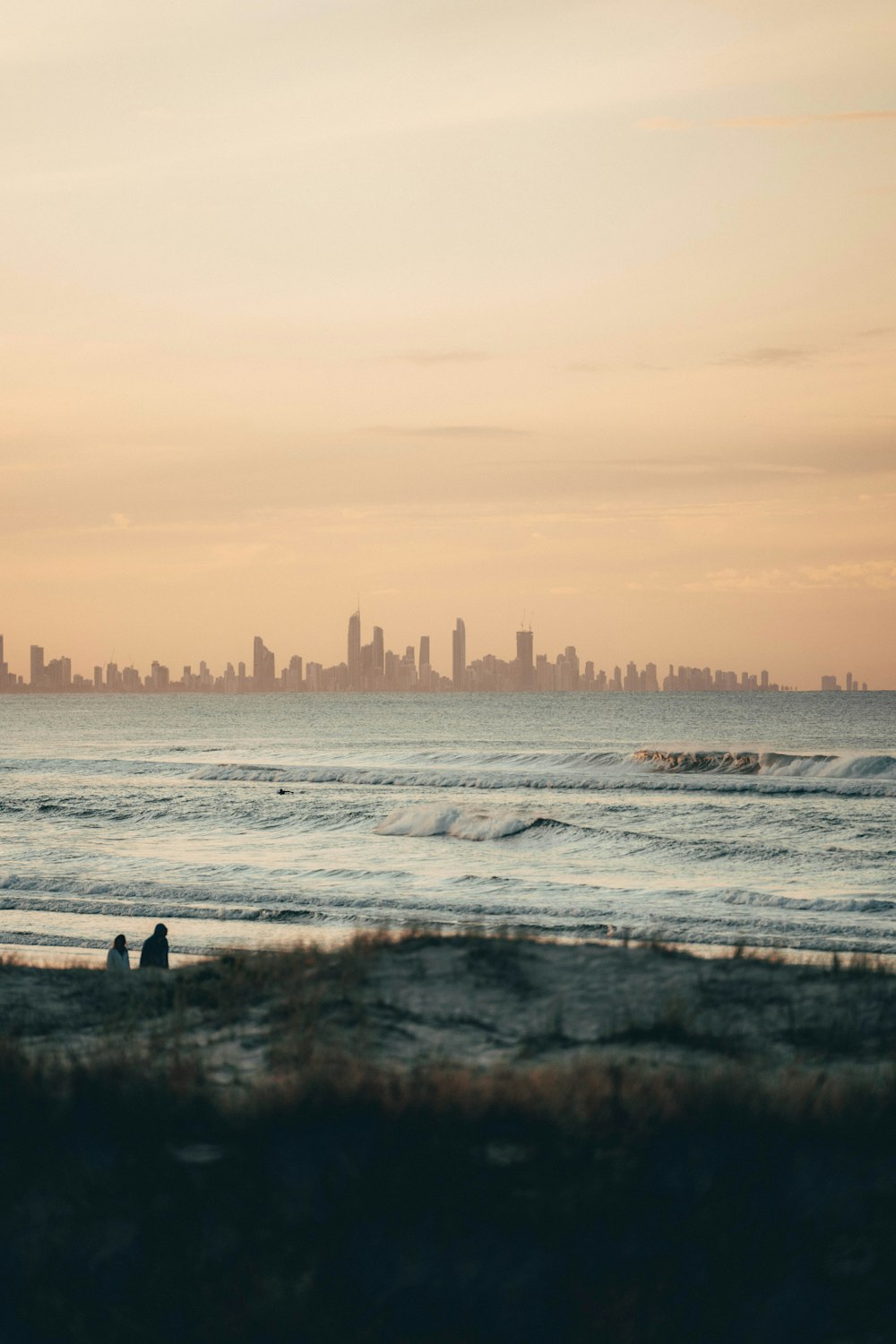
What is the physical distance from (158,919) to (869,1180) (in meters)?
16.6

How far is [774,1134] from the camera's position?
7.46m

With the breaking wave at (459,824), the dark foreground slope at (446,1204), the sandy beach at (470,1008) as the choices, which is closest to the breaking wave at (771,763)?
the breaking wave at (459,824)

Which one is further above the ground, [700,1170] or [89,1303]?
[700,1170]

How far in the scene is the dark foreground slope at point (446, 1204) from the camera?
6.75m

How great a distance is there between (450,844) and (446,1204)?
28896 mm


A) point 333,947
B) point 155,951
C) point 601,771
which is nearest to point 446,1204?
point 333,947

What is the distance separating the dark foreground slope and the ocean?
25.5 ft

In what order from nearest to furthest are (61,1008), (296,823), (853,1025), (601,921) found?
(853,1025), (61,1008), (601,921), (296,823)

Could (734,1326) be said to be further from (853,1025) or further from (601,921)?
(601,921)

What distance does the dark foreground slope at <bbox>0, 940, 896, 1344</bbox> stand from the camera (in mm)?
6746

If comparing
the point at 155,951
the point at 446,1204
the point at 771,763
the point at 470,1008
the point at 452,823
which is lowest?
the point at 452,823

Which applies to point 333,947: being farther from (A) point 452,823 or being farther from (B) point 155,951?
(A) point 452,823

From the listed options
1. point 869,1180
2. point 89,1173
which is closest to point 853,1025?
point 869,1180

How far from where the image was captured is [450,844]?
35875 millimetres
